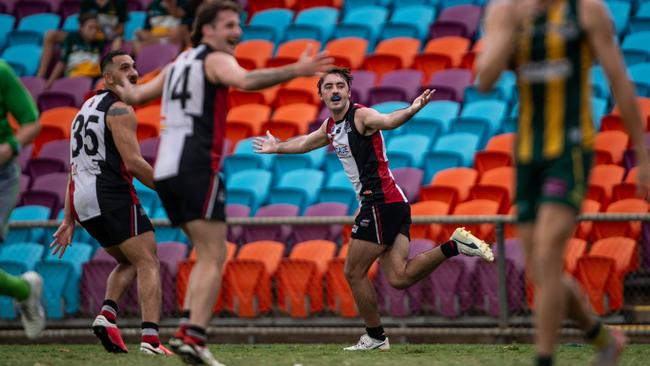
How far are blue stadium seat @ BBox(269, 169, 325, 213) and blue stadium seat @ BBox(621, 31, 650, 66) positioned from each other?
4444mm

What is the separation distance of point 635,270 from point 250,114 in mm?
6287

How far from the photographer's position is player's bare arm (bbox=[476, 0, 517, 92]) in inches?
202

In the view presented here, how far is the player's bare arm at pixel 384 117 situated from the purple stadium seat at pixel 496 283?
Answer: 7.86 ft

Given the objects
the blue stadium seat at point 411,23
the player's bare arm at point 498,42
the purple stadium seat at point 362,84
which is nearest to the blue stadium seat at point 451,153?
the purple stadium seat at point 362,84

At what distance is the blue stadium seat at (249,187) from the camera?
43.0ft

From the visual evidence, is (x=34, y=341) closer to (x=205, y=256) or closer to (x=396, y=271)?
(x=396, y=271)

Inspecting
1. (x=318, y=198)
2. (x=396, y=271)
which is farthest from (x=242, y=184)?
(x=396, y=271)

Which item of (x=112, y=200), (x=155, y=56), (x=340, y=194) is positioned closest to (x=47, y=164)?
(x=155, y=56)

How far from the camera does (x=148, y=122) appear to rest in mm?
15070

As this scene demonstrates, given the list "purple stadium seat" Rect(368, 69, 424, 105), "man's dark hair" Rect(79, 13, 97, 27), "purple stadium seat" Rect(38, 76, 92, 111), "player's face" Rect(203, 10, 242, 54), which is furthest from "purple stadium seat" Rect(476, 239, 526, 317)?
"man's dark hair" Rect(79, 13, 97, 27)

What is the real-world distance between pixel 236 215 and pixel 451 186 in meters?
2.50

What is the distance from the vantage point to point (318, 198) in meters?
12.9

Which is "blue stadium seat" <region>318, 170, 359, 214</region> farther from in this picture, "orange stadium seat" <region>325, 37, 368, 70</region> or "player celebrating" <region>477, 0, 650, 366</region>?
"player celebrating" <region>477, 0, 650, 366</region>

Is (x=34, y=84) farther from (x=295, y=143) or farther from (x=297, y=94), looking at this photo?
(x=295, y=143)
